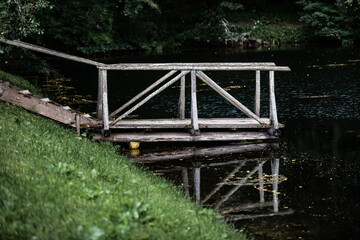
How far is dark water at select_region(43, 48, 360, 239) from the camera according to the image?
25.8 ft

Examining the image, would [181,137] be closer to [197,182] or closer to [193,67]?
[193,67]

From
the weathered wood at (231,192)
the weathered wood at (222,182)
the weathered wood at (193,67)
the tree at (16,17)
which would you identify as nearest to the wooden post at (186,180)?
the weathered wood at (222,182)

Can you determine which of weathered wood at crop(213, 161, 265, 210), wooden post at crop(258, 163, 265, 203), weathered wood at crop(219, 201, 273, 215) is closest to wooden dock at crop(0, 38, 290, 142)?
wooden post at crop(258, 163, 265, 203)

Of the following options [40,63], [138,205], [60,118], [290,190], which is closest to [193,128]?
[60,118]

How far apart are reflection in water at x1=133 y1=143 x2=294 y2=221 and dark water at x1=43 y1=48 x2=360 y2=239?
0.06 ft

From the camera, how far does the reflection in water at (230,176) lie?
332 inches

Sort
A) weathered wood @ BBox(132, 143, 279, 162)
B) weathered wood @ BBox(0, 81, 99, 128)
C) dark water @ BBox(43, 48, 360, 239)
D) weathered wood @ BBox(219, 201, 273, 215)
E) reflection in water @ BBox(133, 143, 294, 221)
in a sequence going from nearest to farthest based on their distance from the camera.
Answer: dark water @ BBox(43, 48, 360, 239) < weathered wood @ BBox(219, 201, 273, 215) < reflection in water @ BBox(133, 143, 294, 221) < weathered wood @ BBox(132, 143, 279, 162) < weathered wood @ BBox(0, 81, 99, 128)

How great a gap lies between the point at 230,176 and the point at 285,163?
170cm

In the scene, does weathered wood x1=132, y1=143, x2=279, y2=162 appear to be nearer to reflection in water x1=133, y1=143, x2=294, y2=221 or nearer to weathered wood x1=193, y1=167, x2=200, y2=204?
reflection in water x1=133, y1=143, x2=294, y2=221

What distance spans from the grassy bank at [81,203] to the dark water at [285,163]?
1.12 metres

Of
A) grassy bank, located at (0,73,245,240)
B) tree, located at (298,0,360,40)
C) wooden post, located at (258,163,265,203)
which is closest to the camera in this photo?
grassy bank, located at (0,73,245,240)

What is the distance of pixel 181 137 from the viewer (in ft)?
43.4

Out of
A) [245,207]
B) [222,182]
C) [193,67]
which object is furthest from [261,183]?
[193,67]

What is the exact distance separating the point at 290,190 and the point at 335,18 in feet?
129
